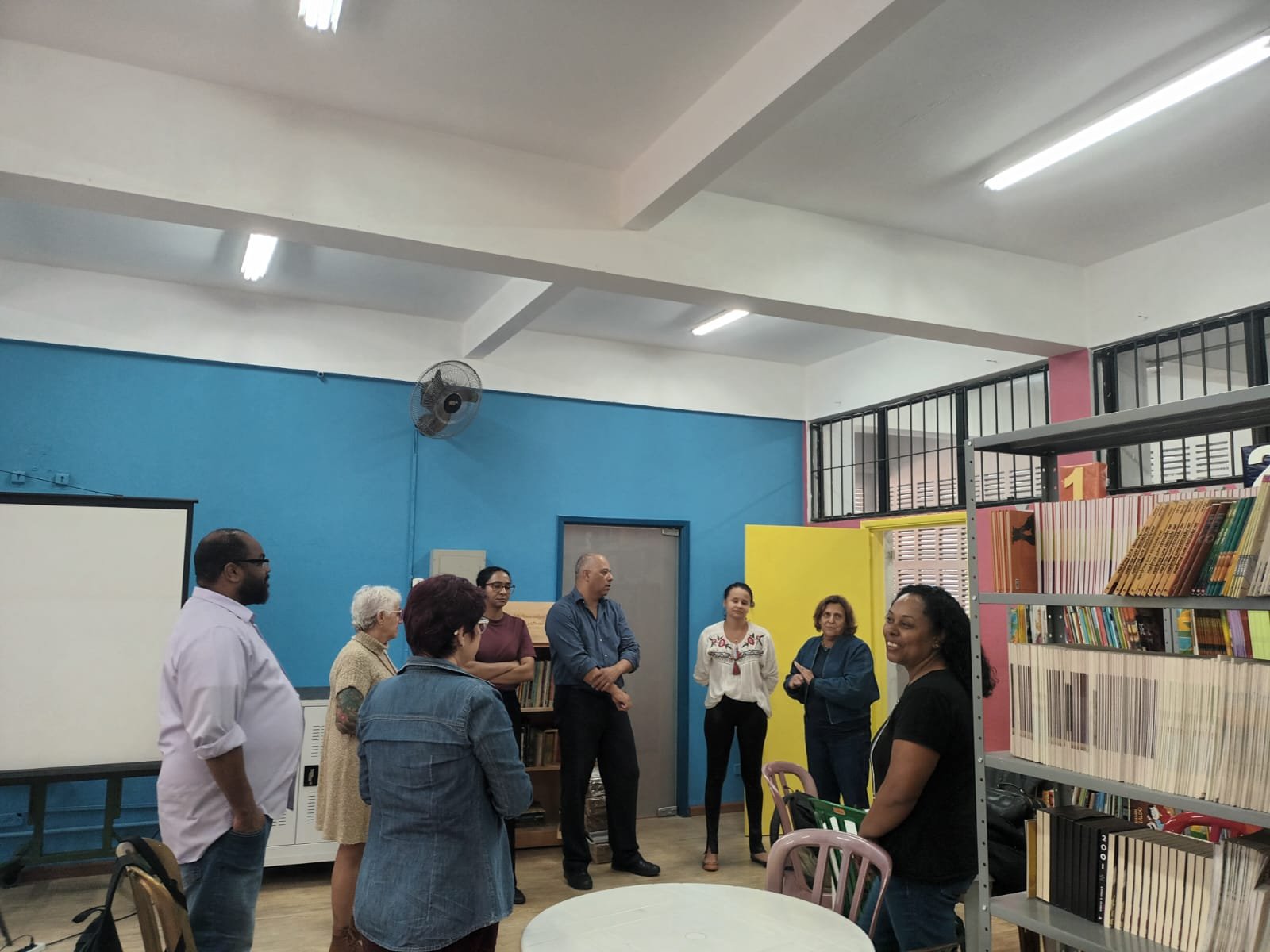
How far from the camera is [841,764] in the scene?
15.8ft

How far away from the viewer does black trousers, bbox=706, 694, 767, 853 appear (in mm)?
Result: 5082

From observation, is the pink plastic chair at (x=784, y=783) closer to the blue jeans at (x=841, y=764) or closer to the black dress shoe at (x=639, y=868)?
the blue jeans at (x=841, y=764)

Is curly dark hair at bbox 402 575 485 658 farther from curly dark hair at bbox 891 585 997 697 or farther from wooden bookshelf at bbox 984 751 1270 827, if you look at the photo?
wooden bookshelf at bbox 984 751 1270 827

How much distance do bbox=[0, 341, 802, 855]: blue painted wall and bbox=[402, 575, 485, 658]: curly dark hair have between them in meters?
3.54

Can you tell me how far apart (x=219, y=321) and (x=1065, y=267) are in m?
4.89

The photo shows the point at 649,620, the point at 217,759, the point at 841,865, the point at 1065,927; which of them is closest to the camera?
the point at 1065,927

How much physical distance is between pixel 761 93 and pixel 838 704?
10.5 ft

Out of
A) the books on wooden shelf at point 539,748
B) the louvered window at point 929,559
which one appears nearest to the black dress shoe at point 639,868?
the books on wooden shelf at point 539,748

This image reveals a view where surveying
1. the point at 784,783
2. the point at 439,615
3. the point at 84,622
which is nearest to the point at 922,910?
the point at 784,783

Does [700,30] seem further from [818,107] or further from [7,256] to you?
[7,256]

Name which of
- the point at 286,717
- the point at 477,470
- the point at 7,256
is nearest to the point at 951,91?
the point at 286,717

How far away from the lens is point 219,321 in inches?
212

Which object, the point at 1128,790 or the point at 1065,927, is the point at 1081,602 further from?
the point at 1065,927

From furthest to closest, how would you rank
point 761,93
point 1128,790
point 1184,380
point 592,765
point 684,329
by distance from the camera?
point 684,329
point 592,765
point 1184,380
point 761,93
point 1128,790
